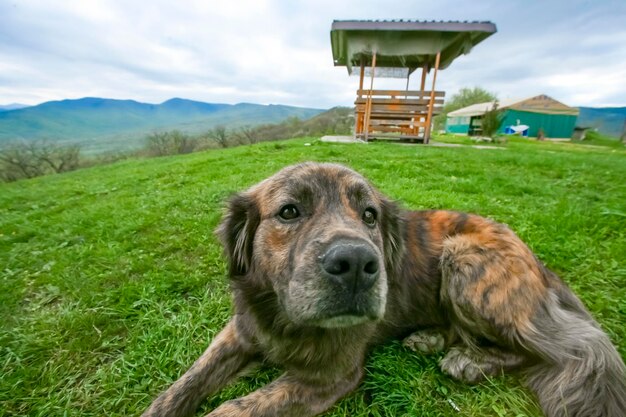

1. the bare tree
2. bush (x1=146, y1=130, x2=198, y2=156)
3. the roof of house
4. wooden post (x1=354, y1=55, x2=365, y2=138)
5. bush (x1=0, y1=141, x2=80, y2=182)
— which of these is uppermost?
the roof of house

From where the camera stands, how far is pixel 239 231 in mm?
2467

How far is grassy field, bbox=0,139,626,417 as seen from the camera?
2.04 meters

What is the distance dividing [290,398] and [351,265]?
961 mm

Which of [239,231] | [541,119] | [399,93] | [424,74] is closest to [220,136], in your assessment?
[424,74]


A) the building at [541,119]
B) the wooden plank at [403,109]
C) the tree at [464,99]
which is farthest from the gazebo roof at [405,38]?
the tree at [464,99]

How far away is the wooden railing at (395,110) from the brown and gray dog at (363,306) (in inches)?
527

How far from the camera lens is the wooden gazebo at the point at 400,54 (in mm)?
13422

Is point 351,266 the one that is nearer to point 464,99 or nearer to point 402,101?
point 402,101

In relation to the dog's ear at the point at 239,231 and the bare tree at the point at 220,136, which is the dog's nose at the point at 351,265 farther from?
the bare tree at the point at 220,136

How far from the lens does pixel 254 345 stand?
2211mm

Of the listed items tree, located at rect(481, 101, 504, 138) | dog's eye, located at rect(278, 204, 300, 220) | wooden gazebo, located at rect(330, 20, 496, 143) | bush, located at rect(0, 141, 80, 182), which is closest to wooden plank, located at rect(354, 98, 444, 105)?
wooden gazebo, located at rect(330, 20, 496, 143)

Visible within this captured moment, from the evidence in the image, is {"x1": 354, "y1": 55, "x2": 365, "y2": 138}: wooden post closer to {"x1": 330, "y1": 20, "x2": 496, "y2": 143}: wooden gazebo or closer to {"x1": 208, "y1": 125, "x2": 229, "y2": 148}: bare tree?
{"x1": 330, "y1": 20, "x2": 496, "y2": 143}: wooden gazebo

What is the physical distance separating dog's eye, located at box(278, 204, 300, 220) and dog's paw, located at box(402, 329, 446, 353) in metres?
1.39

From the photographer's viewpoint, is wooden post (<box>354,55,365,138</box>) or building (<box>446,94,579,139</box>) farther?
building (<box>446,94,579,139</box>)
